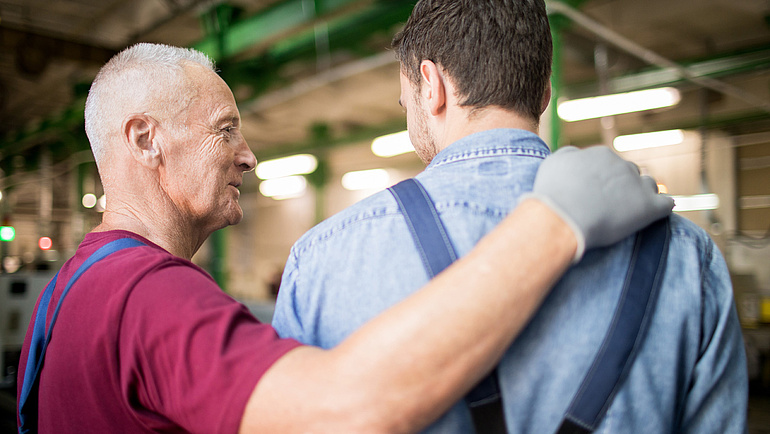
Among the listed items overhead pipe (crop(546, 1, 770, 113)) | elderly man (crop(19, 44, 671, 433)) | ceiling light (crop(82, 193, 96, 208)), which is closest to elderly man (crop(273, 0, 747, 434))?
elderly man (crop(19, 44, 671, 433))

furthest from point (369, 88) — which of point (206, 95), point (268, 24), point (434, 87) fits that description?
point (434, 87)

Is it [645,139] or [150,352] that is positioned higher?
[645,139]

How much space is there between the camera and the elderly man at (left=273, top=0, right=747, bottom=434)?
0.81 meters

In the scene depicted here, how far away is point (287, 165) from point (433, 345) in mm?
11720

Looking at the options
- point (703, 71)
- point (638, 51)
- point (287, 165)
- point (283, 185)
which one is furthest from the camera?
point (283, 185)

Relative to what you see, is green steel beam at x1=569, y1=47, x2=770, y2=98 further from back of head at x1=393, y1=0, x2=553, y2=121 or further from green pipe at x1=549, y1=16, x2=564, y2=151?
back of head at x1=393, y1=0, x2=553, y2=121

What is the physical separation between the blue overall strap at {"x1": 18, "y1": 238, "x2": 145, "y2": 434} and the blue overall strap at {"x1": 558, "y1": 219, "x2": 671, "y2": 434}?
89 centimetres

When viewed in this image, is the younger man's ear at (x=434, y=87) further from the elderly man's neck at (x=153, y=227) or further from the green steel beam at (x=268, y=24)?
the green steel beam at (x=268, y=24)

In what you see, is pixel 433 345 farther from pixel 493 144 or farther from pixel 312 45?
pixel 312 45

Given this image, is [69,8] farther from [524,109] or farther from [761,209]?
[761,209]

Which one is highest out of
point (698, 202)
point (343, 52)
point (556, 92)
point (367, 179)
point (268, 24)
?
point (268, 24)

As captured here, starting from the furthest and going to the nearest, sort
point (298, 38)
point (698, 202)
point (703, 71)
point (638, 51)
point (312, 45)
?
point (698, 202) < point (703, 71) < point (638, 51) < point (298, 38) < point (312, 45)

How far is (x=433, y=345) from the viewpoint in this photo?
64 cm

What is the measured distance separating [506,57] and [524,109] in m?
0.10
